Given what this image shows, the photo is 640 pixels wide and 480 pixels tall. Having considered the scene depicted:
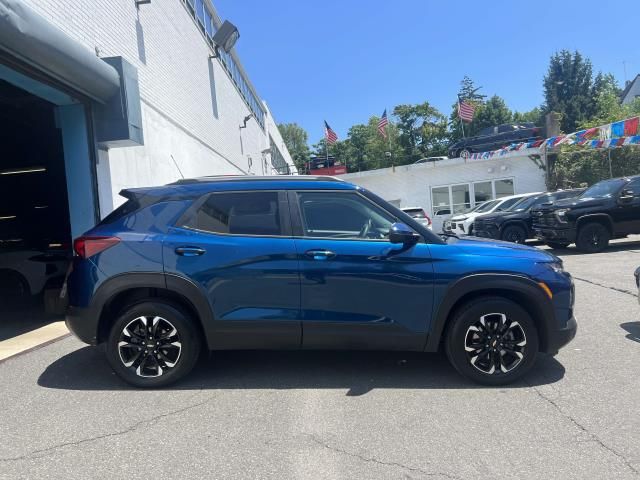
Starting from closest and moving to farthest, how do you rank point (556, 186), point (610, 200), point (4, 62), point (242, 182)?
point (242, 182)
point (4, 62)
point (610, 200)
point (556, 186)

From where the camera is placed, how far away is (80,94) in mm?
7797

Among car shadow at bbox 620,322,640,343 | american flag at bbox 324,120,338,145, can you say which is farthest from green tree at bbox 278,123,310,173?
car shadow at bbox 620,322,640,343

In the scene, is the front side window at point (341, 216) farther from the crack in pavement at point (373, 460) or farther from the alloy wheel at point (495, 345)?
the crack in pavement at point (373, 460)

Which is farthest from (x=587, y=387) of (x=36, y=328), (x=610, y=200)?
(x=610, y=200)

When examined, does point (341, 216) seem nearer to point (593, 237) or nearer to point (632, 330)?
point (632, 330)

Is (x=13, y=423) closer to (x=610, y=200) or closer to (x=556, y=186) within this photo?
(x=610, y=200)

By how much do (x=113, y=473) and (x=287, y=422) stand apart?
1.21 metres

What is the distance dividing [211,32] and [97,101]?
14283 millimetres

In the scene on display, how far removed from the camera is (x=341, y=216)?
455 cm

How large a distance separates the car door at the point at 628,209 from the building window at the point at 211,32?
44.7ft

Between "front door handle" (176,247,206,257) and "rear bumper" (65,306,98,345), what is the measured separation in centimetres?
96

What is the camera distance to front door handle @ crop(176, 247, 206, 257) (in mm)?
4348

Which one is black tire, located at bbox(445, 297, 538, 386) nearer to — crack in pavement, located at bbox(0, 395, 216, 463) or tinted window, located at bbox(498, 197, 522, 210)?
crack in pavement, located at bbox(0, 395, 216, 463)

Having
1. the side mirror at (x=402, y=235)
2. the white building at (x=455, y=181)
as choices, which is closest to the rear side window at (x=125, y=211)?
the side mirror at (x=402, y=235)
